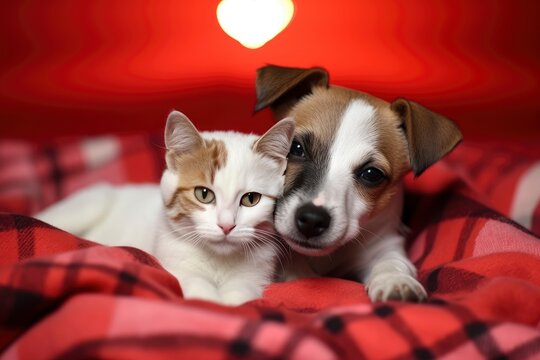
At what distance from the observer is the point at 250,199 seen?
5.97 feet

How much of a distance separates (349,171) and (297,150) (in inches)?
7.7

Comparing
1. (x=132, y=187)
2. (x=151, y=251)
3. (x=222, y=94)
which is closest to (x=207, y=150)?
(x=151, y=251)

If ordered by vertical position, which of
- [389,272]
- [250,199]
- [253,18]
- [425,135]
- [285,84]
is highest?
[253,18]

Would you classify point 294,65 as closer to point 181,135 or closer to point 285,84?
point 285,84

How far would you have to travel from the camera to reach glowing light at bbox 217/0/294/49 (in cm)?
262

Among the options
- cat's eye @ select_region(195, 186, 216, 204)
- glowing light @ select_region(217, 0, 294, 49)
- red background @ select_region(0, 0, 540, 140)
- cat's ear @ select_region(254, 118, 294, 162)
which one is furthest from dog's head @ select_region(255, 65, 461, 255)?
red background @ select_region(0, 0, 540, 140)

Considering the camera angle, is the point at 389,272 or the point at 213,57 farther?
the point at 213,57

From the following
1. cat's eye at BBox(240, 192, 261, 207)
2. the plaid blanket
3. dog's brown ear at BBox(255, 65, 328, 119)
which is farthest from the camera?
dog's brown ear at BBox(255, 65, 328, 119)

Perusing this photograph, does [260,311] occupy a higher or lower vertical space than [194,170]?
lower

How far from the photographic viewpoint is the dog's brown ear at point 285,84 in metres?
2.15

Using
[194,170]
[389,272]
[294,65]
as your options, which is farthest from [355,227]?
[294,65]

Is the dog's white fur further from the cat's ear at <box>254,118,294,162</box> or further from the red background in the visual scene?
the red background

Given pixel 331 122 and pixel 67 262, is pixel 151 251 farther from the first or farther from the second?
pixel 331 122

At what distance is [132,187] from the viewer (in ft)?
8.39
